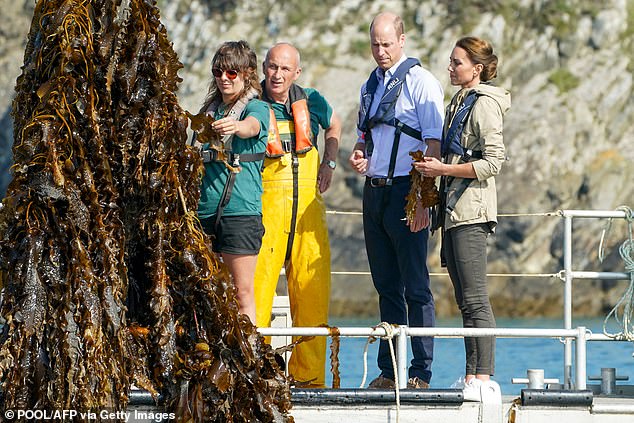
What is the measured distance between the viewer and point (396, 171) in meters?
7.25

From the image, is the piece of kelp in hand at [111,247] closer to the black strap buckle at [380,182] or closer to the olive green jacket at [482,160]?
the olive green jacket at [482,160]

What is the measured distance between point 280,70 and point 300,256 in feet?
3.72

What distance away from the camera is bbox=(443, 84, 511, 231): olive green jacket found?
6617 millimetres

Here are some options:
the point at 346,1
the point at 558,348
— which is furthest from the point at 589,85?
the point at 558,348

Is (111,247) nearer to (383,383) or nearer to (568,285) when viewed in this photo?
(383,383)

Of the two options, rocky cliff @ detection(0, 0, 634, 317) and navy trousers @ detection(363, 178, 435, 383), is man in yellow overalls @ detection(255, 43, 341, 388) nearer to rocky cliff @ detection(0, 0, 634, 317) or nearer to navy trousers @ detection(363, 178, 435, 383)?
navy trousers @ detection(363, 178, 435, 383)

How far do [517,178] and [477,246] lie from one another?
1269 inches

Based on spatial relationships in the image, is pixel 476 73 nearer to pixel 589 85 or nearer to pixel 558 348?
pixel 558 348

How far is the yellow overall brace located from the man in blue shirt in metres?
0.30

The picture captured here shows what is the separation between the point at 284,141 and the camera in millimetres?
7297

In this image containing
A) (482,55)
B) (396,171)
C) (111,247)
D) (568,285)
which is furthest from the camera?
(396,171)

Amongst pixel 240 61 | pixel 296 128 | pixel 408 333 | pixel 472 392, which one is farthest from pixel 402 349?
pixel 240 61

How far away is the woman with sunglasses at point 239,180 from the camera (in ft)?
21.8

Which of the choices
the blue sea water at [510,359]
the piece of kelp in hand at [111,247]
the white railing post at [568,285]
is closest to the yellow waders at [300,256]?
the piece of kelp in hand at [111,247]
